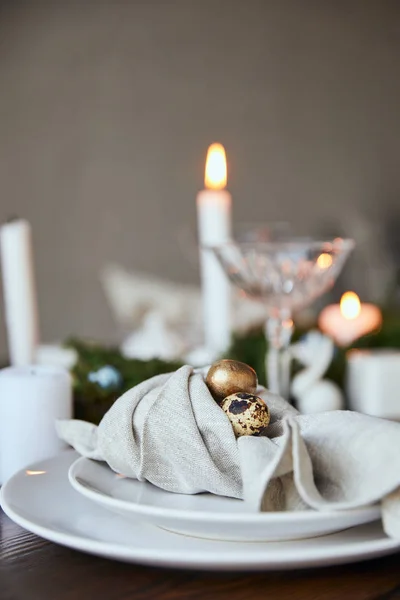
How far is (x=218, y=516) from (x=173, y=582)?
1.9 inches

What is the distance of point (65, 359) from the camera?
0.99 meters

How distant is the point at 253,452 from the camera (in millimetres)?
390

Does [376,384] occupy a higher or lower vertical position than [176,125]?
lower

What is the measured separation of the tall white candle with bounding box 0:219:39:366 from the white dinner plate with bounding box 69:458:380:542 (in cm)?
57

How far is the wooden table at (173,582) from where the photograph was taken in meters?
0.36

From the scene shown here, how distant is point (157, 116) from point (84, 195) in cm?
46

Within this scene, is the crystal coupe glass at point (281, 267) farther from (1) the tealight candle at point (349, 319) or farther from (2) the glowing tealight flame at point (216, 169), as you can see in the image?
(1) the tealight candle at point (349, 319)

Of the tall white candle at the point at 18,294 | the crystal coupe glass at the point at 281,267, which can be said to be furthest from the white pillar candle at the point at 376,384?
the tall white candle at the point at 18,294

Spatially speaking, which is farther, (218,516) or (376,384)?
(376,384)

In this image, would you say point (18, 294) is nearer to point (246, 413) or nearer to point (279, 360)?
point (279, 360)

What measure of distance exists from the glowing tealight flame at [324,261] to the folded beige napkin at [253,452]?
0.47 m

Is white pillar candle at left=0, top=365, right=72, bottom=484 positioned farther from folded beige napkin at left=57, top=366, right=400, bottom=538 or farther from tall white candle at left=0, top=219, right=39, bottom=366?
tall white candle at left=0, top=219, right=39, bottom=366

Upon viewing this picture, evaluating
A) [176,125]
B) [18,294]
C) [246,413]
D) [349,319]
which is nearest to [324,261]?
[18,294]

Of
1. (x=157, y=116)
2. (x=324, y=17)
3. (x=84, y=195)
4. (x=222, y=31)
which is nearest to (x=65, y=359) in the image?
(x=84, y=195)
